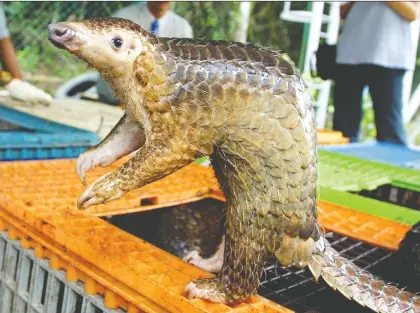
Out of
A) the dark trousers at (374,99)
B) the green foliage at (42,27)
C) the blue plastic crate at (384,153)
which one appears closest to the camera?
the blue plastic crate at (384,153)

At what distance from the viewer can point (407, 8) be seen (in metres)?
2.92

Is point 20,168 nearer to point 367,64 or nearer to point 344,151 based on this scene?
point 344,151

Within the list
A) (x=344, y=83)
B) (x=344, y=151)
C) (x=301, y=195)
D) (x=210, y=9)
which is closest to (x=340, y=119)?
(x=344, y=83)

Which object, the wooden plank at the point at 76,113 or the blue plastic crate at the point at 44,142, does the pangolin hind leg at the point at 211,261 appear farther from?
the wooden plank at the point at 76,113

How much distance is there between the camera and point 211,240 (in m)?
1.69

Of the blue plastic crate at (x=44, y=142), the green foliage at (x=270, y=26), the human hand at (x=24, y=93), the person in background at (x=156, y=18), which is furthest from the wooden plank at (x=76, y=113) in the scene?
the green foliage at (x=270, y=26)

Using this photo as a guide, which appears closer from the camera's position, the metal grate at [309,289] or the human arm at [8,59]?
the metal grate at [309,289]

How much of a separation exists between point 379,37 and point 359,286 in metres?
2.34

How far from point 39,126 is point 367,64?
2005mm

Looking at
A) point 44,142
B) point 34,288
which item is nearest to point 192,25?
point 44,142

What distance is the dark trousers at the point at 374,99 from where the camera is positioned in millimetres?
3099

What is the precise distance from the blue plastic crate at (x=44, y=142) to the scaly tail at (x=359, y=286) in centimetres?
130

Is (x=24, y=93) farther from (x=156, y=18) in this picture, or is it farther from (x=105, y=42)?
(x=105, y=42)

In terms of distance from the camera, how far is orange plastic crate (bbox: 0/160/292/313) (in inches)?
38.1
